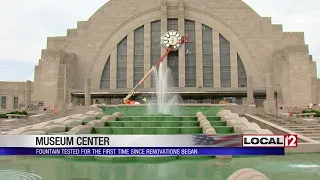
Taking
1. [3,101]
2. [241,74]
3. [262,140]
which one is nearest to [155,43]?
[241,74]

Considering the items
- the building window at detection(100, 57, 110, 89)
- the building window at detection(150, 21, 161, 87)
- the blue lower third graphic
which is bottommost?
the blue lower third graphic

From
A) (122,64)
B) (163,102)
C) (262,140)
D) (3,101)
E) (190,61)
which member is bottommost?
(262,140)

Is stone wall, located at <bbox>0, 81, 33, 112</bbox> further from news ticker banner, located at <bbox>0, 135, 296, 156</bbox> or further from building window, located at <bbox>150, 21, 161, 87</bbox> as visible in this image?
news ticker banner, located at <bbox>0, 135, 296, 156</bbox>

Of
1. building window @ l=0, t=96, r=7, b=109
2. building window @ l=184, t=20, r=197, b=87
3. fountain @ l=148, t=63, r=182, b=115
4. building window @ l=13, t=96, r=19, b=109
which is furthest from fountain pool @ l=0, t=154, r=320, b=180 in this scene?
building window @ l=13, t=96, r=19, b=109

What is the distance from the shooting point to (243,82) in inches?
1987

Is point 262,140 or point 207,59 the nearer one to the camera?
point 262,140

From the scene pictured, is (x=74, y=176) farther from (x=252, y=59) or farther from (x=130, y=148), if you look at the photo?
(x=252, y=59)

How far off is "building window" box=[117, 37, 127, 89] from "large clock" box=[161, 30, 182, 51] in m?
7.17

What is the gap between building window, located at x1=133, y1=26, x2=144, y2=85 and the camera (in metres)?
51.2

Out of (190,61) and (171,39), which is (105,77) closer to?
(171,39)

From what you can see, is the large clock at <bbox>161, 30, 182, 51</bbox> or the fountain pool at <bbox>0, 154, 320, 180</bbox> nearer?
the fountain pool at <bbox>0, 154, 320, 180</bbox>

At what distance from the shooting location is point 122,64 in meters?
52.0

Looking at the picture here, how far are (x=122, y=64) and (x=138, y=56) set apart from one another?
3.03 meters

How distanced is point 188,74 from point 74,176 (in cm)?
4285
